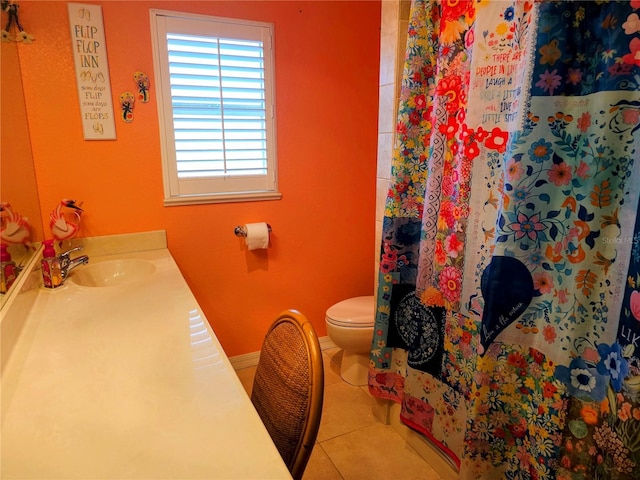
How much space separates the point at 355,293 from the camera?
9.25ft

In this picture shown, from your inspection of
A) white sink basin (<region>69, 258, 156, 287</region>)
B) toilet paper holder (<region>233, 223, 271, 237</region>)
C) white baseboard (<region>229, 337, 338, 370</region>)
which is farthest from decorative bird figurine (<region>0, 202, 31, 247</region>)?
white baseboard (<region>229, 337, 338, 370</region>)

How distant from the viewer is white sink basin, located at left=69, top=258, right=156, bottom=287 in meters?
1.86

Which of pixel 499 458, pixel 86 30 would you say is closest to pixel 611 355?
pixel 499 458

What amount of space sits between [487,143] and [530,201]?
268 mm

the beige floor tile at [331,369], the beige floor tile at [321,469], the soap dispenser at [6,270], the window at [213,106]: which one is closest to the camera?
the soap dispenser at [6,270]

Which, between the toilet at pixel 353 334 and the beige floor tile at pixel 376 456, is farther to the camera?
the toilet at pixel 353 334

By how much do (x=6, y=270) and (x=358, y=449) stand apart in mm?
1602

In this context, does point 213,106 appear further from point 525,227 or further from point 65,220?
point 525,227

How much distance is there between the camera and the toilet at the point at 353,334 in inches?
87.8

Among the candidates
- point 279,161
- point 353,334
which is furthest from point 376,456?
point 279,161

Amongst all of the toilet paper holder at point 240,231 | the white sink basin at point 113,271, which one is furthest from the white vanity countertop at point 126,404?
the toilet paper holder at point 240,231

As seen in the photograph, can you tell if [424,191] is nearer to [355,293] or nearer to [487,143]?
[487,143]

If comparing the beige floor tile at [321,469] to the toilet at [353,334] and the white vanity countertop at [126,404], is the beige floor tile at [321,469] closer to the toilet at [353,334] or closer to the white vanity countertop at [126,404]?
the toilet at [353,334]

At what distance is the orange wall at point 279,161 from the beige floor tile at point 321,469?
34.8 inches
